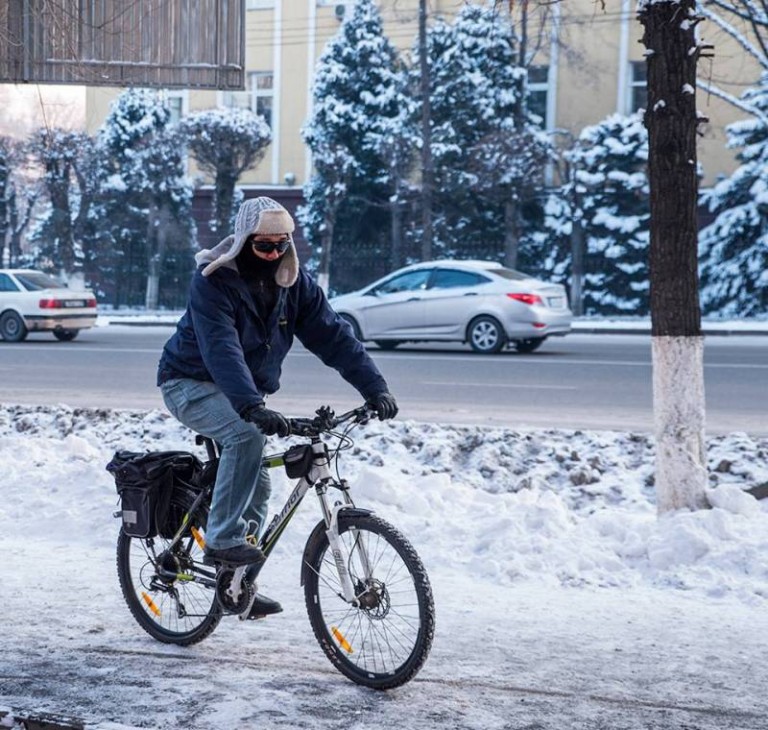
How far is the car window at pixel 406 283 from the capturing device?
20531 mm

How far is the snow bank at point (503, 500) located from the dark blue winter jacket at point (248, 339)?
79.9 inches

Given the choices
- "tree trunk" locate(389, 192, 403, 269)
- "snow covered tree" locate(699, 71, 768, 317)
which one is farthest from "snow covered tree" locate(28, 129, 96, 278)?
"snow covered tree" locate(699, 71, 768, 317)

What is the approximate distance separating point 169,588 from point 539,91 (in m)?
34.1

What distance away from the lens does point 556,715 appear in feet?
14.7

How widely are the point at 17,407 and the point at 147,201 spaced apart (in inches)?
1133

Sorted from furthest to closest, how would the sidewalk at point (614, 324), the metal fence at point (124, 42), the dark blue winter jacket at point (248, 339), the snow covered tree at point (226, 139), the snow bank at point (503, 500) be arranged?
the snow covered tree at point (226, 139) → the sidewalk at point (614, 324) → the metal fence at point (124, 42) → the snow bank at point (503, 500) → the dark blue winter jacket at point (248, 339)

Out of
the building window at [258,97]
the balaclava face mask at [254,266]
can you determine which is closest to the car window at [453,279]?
the balaclava face mask at [254,266]

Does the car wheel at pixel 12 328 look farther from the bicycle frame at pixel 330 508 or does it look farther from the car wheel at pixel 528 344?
the bicycle frame at pixel 330 508

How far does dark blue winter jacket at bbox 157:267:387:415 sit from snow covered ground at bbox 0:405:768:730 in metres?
1.09

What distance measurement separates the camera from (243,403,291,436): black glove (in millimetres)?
4410

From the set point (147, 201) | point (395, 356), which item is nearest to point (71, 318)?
point (395, 356)

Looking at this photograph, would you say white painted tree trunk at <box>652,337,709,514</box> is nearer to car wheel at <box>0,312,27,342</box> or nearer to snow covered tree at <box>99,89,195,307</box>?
car wheel at <box>0,312,27,342</box>

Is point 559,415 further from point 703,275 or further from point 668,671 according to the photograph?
point 703,275

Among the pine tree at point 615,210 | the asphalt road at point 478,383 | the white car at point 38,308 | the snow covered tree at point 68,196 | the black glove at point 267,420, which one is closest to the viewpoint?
the black glove at point 267,420
